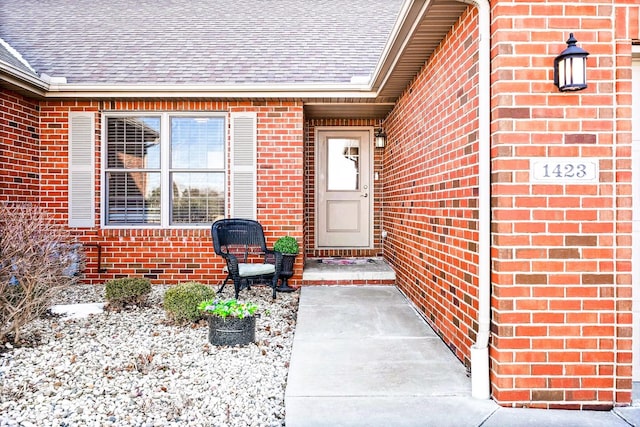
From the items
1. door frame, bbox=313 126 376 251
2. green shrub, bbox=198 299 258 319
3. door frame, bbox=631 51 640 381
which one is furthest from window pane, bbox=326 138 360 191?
door frame, bbox=631 51 640 381

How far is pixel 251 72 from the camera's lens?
614 centimetres

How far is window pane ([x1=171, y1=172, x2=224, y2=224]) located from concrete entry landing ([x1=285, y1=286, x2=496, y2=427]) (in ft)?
7.92

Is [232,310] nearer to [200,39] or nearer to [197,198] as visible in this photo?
[197,198]

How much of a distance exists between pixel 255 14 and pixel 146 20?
6.65 feet

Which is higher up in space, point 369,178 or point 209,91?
point 209,91

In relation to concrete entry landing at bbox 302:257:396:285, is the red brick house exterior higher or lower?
higher

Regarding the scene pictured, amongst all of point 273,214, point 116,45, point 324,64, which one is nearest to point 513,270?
point 273,214

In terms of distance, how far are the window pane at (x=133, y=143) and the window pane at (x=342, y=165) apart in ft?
9.18

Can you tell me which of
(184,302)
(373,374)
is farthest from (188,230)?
(373,374)

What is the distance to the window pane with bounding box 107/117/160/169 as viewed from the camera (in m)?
6.21

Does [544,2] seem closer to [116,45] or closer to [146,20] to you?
[116,45]

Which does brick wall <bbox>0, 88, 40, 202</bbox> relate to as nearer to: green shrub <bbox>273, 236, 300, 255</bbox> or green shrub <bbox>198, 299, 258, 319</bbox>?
green shrub <bbox>273, 236, 300, 255</bbox>

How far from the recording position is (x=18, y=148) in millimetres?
5754

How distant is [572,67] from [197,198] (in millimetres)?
5002
